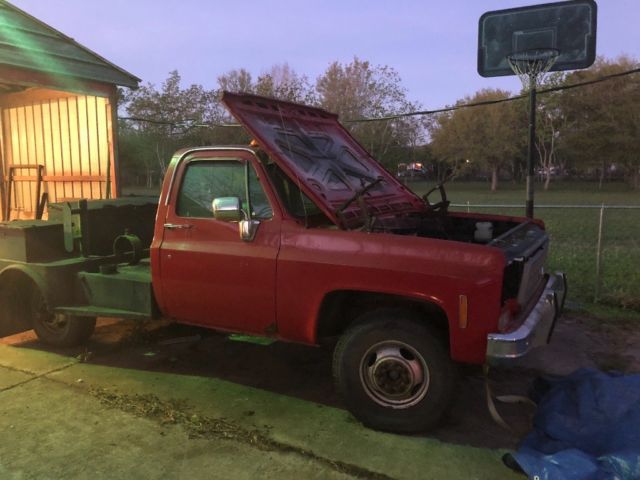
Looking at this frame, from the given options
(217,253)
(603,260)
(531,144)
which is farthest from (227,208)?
(603,260)

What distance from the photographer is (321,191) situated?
418 cm

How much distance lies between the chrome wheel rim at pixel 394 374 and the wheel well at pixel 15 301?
357 centimetres

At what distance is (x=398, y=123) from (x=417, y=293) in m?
41.4

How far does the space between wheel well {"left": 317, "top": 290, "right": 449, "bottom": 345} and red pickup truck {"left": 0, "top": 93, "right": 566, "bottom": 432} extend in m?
0.01

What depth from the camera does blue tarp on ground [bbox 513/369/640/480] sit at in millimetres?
3052

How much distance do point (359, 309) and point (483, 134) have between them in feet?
174

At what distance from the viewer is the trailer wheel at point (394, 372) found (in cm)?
372

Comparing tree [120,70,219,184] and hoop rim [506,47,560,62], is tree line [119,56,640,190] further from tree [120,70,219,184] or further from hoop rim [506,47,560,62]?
hoop rim [506,47,560,62]

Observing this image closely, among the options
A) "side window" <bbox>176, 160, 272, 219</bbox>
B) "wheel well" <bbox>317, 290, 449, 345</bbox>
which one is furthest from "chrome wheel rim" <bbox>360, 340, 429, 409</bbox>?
"side window" <bbox>176, 160, 272, 219</bbox>

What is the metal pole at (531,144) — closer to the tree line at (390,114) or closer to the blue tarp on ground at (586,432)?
the blue tarp on ground at (586,432)

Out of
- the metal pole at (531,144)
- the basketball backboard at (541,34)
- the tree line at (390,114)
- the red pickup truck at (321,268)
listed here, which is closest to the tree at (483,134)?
the tree line at (390,114)

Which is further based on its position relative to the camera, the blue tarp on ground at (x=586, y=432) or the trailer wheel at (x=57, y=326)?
the trailer wheel at (x=57, y=326)

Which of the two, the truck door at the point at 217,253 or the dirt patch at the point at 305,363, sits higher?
the truck door at the point at 217,253

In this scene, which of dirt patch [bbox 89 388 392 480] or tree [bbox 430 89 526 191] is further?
tree [bbox 430 89 526 191]
